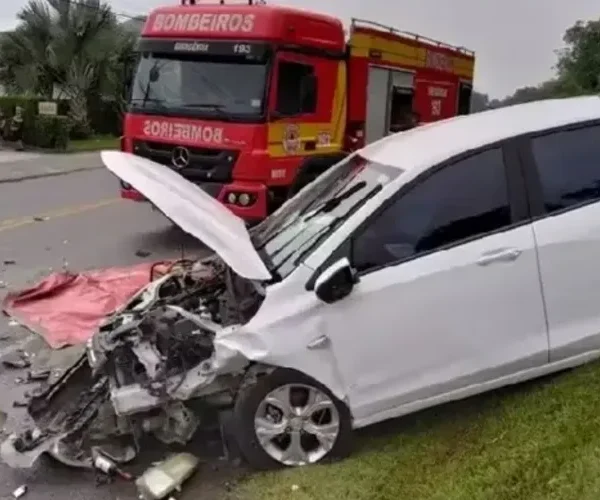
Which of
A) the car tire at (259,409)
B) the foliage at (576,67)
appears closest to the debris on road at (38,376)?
the car tire at (259,409)

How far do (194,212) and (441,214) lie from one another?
1325mm

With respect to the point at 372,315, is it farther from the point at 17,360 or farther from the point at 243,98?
the point at 243,98

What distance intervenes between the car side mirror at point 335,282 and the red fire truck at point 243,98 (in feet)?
21.4

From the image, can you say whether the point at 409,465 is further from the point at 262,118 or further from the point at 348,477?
the point at 262,118

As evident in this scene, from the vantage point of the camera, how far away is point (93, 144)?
106ft

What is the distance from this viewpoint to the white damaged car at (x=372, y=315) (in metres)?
4.79

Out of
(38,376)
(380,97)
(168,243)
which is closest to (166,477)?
(38,376)

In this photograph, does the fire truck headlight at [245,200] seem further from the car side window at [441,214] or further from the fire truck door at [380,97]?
the car side window at [441,214]

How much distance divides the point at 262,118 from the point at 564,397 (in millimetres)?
7097

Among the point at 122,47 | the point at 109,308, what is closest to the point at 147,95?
the point at 109,308

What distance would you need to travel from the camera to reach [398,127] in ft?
51.8

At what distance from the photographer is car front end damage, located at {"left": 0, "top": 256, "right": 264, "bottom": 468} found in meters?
4.80

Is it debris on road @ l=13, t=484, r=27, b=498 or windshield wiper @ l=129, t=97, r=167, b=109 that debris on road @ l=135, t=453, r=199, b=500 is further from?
windshield wiper @ l=129, t=97, r=167, b=109

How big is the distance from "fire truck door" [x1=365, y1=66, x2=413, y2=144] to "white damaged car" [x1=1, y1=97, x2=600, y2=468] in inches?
348
